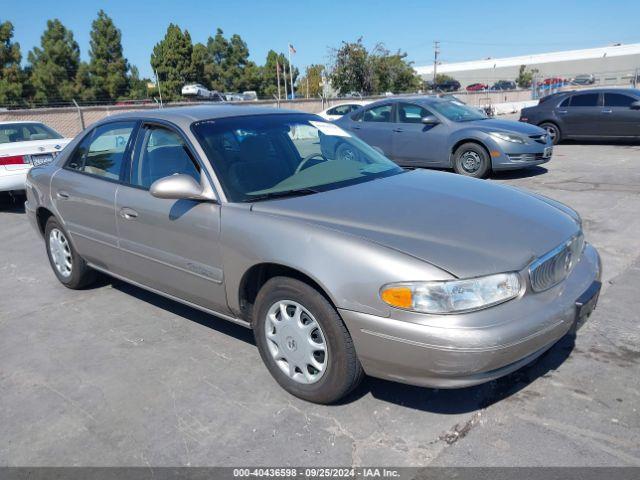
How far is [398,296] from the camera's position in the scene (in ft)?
8.59

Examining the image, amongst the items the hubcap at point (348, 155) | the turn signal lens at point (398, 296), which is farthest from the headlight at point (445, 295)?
the hubcap at point (348, 155)

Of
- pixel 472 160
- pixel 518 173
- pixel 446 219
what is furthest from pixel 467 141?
pixel 446 219

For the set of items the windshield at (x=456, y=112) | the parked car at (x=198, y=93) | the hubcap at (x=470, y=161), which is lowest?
the hubcap at (x=470, y=161)

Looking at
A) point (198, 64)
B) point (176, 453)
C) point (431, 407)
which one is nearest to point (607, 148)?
point (431, 407)

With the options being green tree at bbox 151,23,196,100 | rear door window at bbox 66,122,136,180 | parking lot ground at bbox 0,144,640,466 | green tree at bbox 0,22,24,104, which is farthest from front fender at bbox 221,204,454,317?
green tree at bbox 151,23,196,100

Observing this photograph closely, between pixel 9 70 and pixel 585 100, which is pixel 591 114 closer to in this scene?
pixel 585 100

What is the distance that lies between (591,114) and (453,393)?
12887mm

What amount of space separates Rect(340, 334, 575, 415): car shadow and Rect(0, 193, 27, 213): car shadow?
8338 millimetres

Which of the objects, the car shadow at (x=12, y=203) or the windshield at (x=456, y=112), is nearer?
the car shadow at (x=12, y=203)

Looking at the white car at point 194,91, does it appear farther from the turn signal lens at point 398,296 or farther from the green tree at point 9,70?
the turn signal lens at point 398,296

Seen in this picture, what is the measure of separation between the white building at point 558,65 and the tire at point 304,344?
7319 centimetres

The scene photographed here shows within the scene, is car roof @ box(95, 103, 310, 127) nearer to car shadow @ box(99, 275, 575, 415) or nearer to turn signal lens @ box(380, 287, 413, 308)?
turn signal lens @ box(380, 287, 413, 308)

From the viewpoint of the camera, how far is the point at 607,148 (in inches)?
542

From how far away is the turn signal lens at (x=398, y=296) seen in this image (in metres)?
2.60
